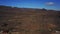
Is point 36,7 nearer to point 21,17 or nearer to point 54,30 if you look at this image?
point 21,17

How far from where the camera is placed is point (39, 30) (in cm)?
189

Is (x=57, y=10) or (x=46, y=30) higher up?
(x=57, y=10)

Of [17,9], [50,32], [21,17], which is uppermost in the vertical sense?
[17,9]

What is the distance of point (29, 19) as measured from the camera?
1884mm

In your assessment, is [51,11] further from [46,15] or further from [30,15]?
[30,15]

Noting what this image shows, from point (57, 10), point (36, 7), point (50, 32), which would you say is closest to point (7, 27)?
point (36, 7)

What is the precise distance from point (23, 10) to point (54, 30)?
529 millimetres

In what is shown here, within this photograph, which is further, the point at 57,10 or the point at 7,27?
the point at 57,10

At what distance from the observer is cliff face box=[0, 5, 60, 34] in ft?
6.00

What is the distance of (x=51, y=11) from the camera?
1.94 meters

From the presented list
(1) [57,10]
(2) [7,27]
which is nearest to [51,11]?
(1) [57,10]

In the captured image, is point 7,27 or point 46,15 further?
point 46,15

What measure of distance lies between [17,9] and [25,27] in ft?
0.91

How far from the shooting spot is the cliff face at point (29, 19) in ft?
6.00
